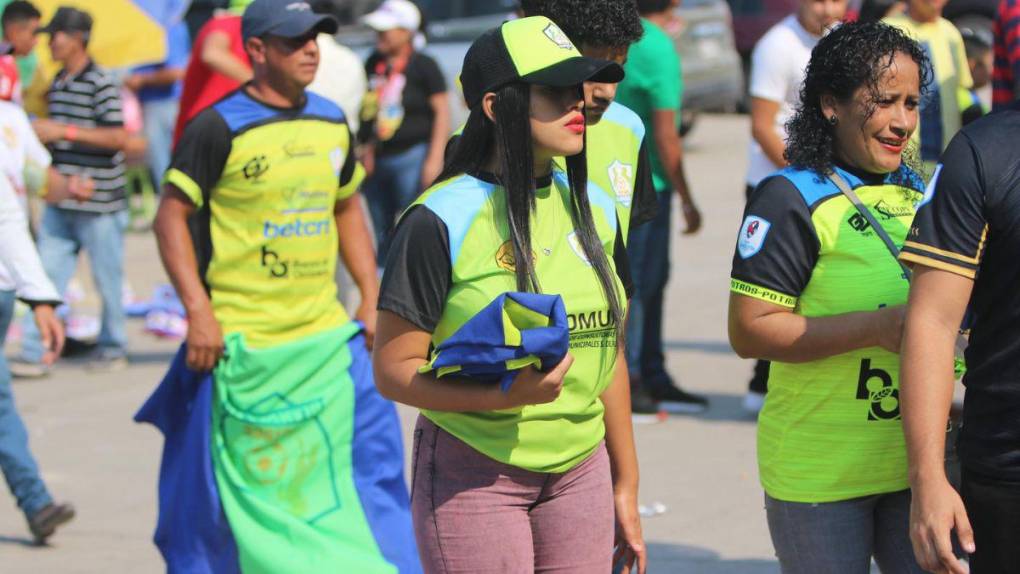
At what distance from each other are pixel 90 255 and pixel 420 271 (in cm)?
642

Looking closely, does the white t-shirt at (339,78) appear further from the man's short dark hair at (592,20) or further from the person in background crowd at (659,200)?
the man's short dark hair at (592,20)

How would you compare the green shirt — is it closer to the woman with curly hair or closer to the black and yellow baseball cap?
the woman with curly hair

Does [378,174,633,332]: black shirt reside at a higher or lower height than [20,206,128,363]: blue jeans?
higher

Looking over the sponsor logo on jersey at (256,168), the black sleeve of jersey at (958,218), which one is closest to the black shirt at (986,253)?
the black sleeve of jersey at (958,218)

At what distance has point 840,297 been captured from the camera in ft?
10.9

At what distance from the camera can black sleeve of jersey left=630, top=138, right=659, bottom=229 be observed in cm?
421

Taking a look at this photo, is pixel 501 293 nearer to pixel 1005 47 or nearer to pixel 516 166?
pixel 516 166

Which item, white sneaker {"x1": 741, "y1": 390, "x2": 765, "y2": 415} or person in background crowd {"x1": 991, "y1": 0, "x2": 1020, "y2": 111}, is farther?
white sneaker {"x1": 741, "y1": 390, "x2": 765, "y2": 415}

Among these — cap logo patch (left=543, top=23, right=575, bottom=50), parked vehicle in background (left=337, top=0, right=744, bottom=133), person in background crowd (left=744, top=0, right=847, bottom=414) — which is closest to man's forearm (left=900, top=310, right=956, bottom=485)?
cap logo patch (left=543, top=23, right=575, bottom=50)

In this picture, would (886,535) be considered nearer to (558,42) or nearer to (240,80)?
(558,42)

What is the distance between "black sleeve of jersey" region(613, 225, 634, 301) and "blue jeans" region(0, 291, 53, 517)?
3020mm

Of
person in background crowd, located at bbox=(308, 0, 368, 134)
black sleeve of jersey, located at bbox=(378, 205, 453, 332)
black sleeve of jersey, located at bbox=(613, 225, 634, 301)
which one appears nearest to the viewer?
black sleeve of jersey, located at bbox=(378, 205, 453, 332)

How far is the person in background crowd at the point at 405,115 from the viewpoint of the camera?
30.6 feet

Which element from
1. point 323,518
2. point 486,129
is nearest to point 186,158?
point 323,518
